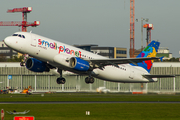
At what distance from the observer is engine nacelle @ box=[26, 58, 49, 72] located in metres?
50.0

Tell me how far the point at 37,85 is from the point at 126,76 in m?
54.3

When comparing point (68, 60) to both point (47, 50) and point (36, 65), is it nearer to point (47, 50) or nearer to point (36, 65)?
point (47, 50)

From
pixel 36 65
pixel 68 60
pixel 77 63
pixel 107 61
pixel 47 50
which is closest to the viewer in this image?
pixel 47 50

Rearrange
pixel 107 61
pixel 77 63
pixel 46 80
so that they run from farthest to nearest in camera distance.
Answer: pixel 46 80 < pixel 107 61 < pixel 77 63

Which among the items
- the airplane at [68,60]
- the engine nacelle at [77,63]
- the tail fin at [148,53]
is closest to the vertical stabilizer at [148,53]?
the tail fin at [148,53]

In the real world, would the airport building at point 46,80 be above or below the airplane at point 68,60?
below

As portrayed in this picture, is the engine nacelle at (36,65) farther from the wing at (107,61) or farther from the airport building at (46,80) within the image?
the airport building at (46,80)

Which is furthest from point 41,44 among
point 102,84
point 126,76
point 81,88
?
point 102,84

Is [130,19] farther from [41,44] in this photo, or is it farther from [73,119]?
[73,119]

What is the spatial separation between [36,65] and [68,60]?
673 cm

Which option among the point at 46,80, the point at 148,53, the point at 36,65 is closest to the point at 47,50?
the point at 36,65

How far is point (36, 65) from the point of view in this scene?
50.1 m

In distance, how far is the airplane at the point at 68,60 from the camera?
142 feet

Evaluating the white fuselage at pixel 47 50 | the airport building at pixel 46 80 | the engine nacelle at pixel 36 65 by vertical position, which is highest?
the white fuselage at pixel 47 50
